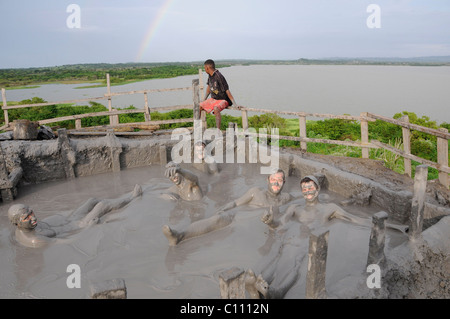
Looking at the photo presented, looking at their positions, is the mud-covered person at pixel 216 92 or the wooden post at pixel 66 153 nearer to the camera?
the wooden post at pixel 66 153

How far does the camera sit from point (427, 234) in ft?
12.9

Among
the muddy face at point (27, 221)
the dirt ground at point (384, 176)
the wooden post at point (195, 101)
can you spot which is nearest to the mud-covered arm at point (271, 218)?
the dirt ground at point (384, 176)

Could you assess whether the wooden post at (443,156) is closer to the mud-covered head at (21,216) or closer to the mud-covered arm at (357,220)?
the mud-covered arm at (357,220)

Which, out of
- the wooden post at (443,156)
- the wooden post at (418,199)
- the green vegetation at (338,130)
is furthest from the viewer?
the green vegetation at (338,130)

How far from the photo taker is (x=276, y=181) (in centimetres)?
510

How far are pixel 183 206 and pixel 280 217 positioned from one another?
144 centimetres

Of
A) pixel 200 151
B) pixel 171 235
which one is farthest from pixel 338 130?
pixel 171 235

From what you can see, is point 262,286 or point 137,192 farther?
point 137,192

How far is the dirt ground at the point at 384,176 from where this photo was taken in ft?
16.7

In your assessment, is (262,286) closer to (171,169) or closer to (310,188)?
(310,188)

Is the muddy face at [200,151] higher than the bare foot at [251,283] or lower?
higher

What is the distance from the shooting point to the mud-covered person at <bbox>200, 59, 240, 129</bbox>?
7.84 meters

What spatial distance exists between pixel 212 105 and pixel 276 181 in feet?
11.2

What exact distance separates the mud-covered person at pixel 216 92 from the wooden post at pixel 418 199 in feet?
15.4
